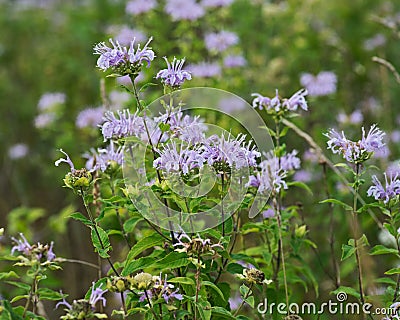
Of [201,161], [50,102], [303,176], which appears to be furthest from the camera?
[50,102]

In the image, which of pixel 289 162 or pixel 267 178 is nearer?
pixel 267 178

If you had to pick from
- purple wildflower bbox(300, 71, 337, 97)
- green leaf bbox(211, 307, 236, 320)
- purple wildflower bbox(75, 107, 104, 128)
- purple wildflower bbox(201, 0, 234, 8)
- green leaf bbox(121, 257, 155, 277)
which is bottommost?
green leaf bbox(211, 307, 236, 320)

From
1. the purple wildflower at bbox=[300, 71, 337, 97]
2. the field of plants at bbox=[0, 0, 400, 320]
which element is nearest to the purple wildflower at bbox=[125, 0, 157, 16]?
the field of plants at bbox=[0, 0, 400, 320]

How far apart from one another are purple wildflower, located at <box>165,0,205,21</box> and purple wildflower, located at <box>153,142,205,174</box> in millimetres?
1209

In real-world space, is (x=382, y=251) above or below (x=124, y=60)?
below

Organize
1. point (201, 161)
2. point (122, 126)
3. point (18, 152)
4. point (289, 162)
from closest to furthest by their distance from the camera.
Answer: point (201, 161) < point (122, 126) < point (289, 162) < point (18, 152)

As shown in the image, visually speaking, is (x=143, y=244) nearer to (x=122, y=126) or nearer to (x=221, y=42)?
(x=122, y=126)

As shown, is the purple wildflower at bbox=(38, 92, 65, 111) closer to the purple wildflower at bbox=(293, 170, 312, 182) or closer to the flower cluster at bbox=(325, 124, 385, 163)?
the purple wildflower at bbox=(293, 170, 312, 182)

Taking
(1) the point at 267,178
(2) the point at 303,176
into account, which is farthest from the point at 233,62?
(1) the point at 267,178

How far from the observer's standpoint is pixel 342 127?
1.91 meters

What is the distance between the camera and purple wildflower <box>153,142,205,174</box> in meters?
0.91

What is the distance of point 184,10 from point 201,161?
1298 millimetres

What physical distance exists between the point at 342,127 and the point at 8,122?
1.70m

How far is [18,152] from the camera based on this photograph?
2.59m
